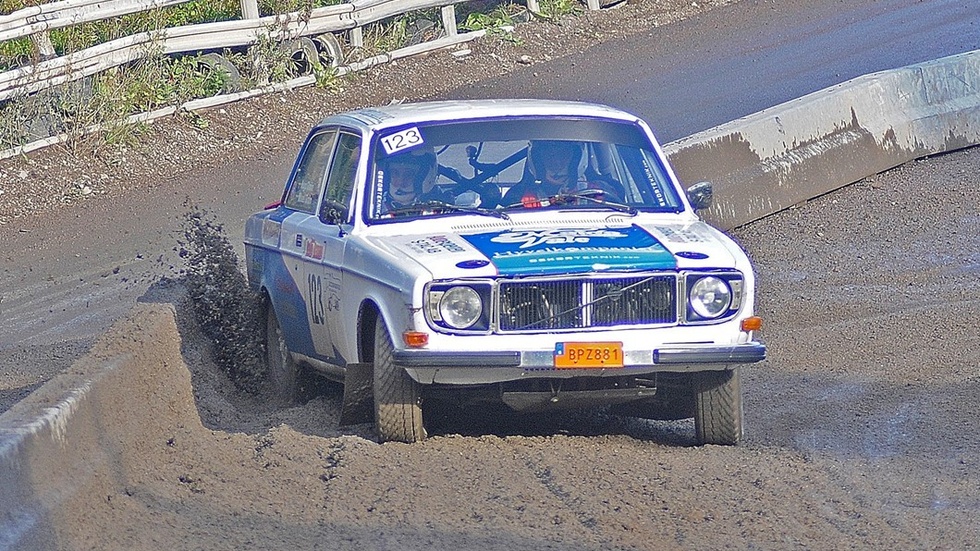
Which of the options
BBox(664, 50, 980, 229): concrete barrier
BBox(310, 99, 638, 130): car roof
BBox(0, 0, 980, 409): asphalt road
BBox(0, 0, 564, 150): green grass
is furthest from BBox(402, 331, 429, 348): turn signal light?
BBox(0, 0, 564, 150): green grass

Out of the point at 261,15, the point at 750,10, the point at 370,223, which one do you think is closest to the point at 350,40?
the point at 261,15

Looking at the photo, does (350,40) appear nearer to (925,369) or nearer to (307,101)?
(307,101)

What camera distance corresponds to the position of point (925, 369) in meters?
7.95

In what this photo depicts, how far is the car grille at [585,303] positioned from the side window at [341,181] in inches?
53.2

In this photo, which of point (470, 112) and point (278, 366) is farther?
point (278, 366)

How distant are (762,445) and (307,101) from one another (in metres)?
11.2

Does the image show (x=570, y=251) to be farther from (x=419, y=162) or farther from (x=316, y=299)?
(x=316, y=299)

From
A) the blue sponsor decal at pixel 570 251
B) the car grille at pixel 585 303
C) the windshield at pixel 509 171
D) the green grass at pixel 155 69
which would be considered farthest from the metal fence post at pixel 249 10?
the car grille at pixel 585 303

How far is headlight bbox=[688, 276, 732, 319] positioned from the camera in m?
6.43

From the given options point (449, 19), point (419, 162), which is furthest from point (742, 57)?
point (419, 162)

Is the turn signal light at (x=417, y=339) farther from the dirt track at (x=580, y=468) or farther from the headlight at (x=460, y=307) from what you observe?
the dirt track at (x=580, y=468)

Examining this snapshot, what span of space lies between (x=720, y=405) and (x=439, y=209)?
1.64m

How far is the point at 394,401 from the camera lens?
6449 mm

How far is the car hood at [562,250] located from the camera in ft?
20.6
